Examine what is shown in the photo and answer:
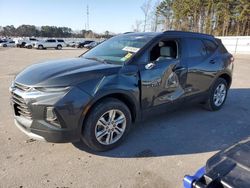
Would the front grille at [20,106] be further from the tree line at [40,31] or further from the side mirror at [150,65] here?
the tree line at [40,31]

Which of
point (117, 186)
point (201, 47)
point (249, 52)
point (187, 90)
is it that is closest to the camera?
point (117, 186)

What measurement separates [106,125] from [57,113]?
2.57ft

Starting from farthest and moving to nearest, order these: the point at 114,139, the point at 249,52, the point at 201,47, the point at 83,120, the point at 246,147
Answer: the point at 249,52, the point at 201,47, the point at 114,139, the point at 83,120, the point at 246,147

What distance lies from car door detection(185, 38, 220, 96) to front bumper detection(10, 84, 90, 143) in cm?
234

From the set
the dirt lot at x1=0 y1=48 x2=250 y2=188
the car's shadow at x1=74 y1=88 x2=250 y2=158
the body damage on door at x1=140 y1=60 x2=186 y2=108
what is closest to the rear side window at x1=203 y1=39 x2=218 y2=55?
the body damage on door at x1=140 y1=60 x2=186 y2=108

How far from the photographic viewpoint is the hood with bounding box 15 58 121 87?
3.01m

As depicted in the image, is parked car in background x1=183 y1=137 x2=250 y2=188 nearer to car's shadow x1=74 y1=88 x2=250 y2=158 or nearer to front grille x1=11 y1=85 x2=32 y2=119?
car's shadow x1=74 y1=88 x2=250 y2=158

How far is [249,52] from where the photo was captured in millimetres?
25297

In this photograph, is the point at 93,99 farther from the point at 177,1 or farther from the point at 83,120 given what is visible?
the point at 177,1

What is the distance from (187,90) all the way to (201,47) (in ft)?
3.54

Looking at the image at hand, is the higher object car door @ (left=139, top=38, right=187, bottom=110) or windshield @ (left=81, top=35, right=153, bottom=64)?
windshield @ (left=81, top=35, right=153, bottom=64)

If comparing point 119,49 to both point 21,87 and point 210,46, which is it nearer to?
point 21,87

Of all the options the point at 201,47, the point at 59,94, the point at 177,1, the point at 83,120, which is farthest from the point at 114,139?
the point at 177,1

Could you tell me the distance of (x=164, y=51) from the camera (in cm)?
422
